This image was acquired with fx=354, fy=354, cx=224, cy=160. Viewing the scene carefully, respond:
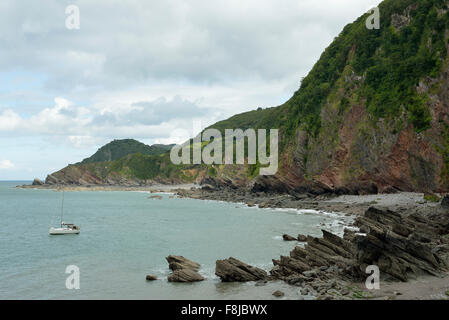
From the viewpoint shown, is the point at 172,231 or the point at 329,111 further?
the point at 329,111

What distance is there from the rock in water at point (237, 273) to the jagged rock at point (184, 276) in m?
1.45

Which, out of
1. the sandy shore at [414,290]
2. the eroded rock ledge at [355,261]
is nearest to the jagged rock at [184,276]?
the eroded rock ledge at [355,261]

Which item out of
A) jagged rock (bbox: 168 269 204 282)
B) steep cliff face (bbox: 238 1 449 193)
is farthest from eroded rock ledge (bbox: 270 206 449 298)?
steep cliff face (bbox: 238 1 449 193)

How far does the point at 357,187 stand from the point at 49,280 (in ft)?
187

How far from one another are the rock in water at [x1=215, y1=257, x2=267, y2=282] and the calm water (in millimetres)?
686

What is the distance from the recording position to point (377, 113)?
63.1m

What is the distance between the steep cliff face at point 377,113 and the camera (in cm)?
5175

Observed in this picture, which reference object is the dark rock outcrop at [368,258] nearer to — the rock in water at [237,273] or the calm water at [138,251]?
the rock in water at [237,273]

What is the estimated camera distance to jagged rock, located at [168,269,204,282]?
24.9m

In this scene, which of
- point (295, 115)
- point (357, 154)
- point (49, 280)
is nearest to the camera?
point (49, 280)

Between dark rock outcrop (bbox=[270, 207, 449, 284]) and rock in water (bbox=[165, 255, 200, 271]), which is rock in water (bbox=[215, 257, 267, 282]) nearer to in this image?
dark rock outcrop (bbox=[270, 207, 449, 284])
